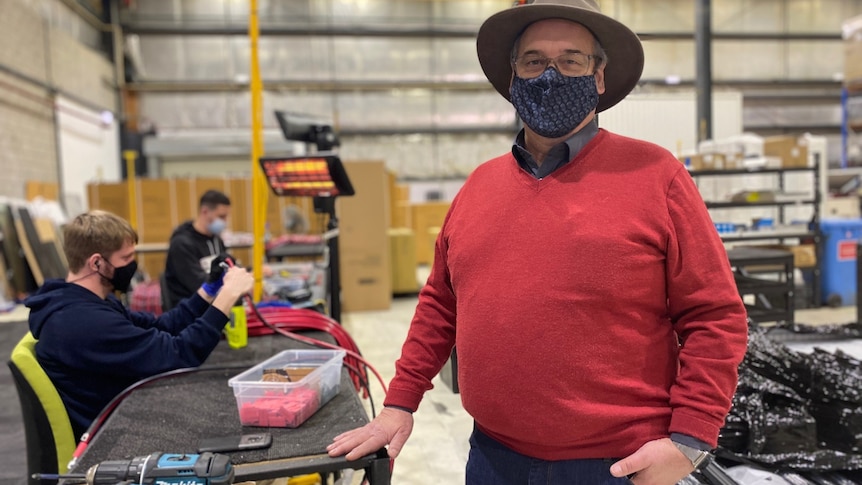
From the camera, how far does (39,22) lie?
8648mm

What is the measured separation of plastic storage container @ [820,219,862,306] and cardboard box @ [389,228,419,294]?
4.41 metres

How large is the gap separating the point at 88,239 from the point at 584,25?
60.3 inches

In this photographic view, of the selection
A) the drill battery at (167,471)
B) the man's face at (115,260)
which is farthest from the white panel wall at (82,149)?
the drill battery at (167,471)

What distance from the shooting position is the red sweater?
925 millimetres

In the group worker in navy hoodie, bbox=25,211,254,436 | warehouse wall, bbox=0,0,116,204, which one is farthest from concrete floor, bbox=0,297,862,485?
warehouse wall, bbox=0,0,116,204

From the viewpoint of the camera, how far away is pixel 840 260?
569 centimetres

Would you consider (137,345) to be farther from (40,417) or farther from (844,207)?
(844,207)

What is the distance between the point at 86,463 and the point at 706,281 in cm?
120

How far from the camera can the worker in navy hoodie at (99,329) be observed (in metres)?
1.60

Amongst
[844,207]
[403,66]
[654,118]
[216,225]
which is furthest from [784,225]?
[403,66]

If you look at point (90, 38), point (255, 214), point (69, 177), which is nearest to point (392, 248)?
point (255, 214)

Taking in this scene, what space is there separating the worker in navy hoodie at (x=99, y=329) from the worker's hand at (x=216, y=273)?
16 millimetres

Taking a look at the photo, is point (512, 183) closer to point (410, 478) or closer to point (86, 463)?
Result: point (86, 463)

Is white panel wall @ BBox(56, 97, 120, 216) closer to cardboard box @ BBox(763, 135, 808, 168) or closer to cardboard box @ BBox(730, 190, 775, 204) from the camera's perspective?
cardboard box @ BBox(730, 190, 775, 204)
